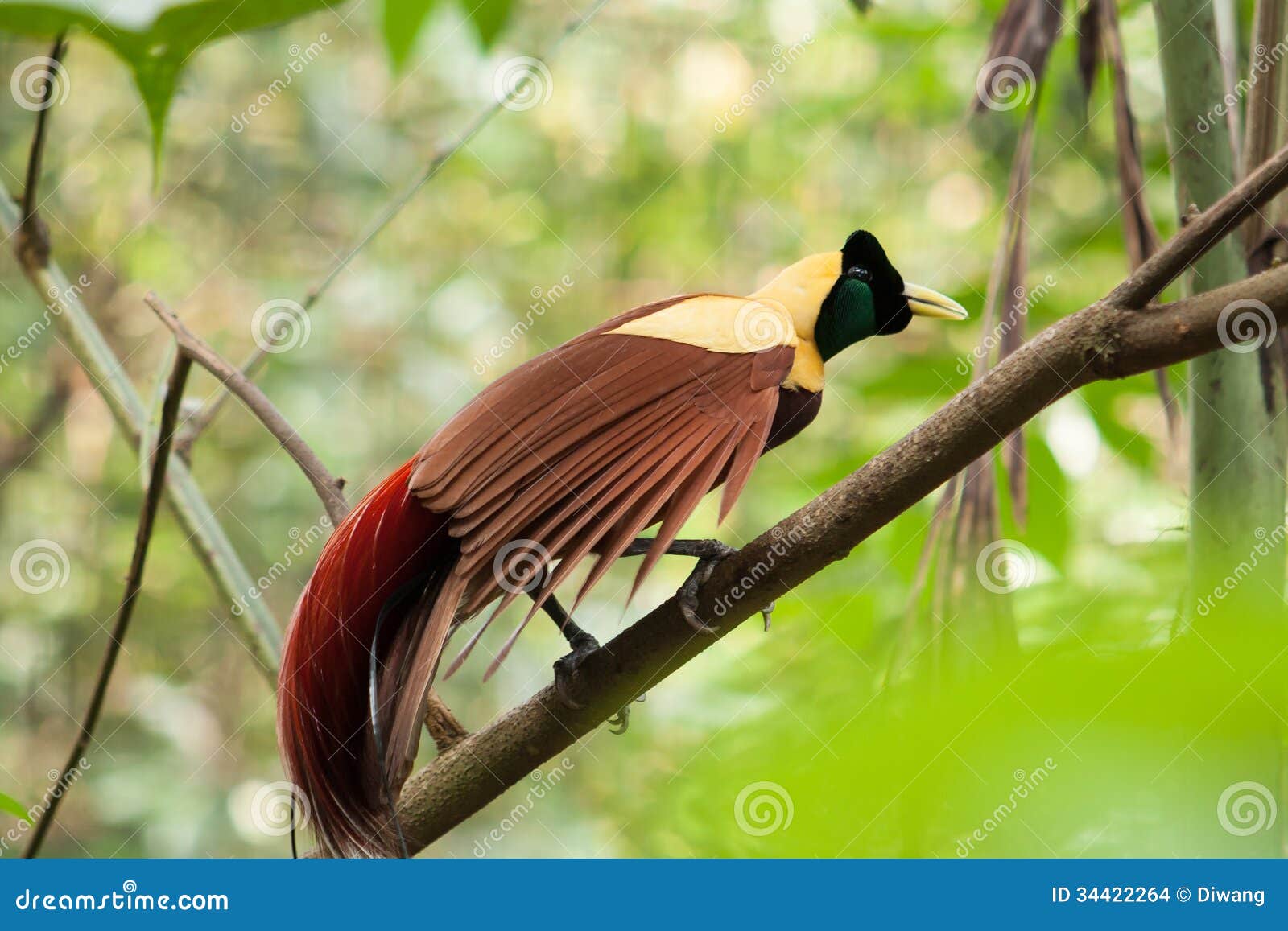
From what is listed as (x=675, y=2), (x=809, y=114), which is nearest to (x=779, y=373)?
(x=809, y=114)

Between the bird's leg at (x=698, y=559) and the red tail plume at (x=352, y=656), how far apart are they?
0.23 meters

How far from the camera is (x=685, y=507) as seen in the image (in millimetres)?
1107

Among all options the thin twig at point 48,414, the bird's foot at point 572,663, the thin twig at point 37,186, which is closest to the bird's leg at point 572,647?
the bird's foot at point 572,663

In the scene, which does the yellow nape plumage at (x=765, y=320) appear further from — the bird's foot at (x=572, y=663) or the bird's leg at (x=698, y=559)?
the bird's foot at (x=572, y=663)

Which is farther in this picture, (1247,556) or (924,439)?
(1247,556)

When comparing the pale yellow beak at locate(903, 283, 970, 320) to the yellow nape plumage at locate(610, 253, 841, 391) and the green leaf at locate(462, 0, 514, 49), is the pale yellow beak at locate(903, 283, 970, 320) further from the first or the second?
the green leaf at locate(462, 0, 514, 49)

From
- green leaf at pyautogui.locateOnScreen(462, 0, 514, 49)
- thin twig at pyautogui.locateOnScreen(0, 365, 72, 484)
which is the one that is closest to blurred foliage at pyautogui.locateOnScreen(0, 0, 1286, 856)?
thin twig at pyautogui.locateOnScreen(0, 365, 72, 484)

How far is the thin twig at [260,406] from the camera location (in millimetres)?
1401

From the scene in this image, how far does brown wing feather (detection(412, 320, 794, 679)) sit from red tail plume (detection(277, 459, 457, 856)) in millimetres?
57

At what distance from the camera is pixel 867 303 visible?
1.48 meters

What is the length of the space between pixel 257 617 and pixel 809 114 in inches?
103

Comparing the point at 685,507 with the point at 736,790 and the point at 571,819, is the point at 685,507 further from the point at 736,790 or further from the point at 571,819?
the point at 571,819

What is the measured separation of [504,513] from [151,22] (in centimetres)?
52

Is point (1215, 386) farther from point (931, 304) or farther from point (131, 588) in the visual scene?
point (131, 588)
